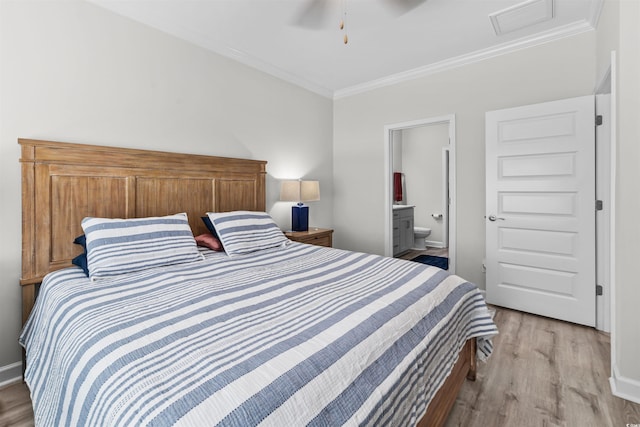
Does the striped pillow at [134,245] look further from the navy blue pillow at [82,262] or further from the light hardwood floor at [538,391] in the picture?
the light hardwood floor at [538,391]

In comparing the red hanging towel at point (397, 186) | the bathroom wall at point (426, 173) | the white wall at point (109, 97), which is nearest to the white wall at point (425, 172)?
the bathroom wall at point (426, 173)

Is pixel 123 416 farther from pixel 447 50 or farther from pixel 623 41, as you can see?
pixel 447 50

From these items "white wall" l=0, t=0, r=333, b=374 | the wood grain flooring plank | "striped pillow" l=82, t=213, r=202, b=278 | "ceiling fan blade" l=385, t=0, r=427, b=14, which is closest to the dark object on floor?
the wood grain flooring plank

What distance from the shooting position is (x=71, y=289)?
1594 mm

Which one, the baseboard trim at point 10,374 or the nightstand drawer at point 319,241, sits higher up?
the nightstand drawer at point 319,241

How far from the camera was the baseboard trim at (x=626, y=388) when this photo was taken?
1747 millimetres

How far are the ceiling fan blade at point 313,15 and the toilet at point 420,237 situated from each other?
13.7 feet

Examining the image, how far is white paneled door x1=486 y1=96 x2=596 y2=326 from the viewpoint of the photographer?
2.66m

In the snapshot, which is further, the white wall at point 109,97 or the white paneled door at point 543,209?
the white paneled door at point 543,209

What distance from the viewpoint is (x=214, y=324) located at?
1170 mm

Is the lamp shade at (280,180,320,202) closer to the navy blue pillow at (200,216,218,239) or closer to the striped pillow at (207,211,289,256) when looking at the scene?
the striped pillow at (207,211,289,256)

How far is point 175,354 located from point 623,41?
2725 millimetres

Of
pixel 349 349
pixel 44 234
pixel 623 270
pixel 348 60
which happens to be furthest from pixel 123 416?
pixel 348 60

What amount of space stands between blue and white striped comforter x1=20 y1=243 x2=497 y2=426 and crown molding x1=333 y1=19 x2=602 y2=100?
2572 millimetres
